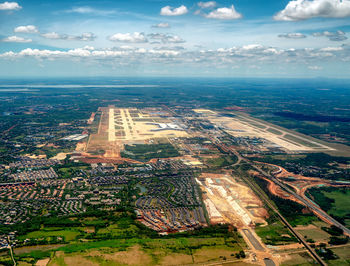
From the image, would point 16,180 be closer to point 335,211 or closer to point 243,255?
point 243,255

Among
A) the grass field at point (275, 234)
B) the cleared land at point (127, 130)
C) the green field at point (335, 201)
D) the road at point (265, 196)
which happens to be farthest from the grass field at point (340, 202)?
the cleared land at point (127, 130)

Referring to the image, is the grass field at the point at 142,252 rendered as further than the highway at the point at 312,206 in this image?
No

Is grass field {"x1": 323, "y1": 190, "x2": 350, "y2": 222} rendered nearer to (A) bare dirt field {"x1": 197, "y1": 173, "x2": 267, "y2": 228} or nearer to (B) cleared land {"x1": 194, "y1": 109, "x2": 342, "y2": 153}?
(A) bare dirt field {"x1": 197, "y1": 173, "x2": 267, "y2": 228}

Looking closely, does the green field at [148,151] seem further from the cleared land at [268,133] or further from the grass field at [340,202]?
the grass field at [340,202]

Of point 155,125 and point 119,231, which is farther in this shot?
point 155,125

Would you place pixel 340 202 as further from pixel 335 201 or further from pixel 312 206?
pixel 312 206

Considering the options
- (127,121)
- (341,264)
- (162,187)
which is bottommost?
(341,264)

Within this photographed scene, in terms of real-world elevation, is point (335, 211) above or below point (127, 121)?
below

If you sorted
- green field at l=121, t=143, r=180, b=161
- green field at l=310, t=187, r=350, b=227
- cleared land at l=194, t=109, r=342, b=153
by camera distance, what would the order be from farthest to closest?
cleared land at l=194, t=109, r=342, b=153 → green field at l=121, t=143, r=180, b=161 → green field at l=310, t=187, r=350, b=227

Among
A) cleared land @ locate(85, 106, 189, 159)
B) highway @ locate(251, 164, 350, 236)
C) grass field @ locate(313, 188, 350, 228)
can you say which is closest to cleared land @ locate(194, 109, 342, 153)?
cleared land @ locate(85, 106, 189, 159)

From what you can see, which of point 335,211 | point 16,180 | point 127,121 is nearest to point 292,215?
point 335,211

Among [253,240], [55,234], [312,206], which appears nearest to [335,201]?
[312,206]
